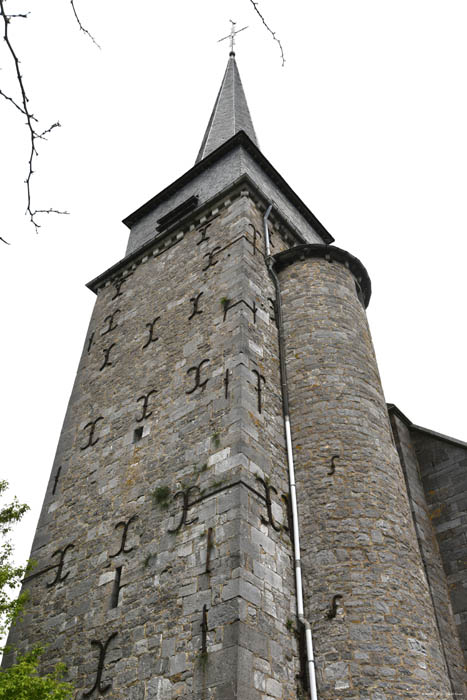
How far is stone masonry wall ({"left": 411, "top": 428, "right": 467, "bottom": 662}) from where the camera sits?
385 inches

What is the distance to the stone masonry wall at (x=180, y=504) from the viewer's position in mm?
6984

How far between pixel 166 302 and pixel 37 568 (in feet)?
18.5

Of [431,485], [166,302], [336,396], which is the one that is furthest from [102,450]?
[431,485]

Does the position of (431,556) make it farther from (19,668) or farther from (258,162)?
(258,162)

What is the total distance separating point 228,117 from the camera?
2028cm

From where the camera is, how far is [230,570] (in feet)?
23.5

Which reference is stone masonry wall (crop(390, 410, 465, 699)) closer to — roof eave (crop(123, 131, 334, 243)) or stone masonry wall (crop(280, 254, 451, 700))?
stone masonry wall (crop(280, 254, 451, 700))

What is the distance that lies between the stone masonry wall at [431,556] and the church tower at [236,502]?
156 millimetres

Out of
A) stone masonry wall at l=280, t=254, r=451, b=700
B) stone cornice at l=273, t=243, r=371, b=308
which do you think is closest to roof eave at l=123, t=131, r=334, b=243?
stone cornice at l=273, t=243, r=371, b=308

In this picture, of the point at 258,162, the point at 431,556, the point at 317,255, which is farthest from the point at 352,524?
the point at 258,162

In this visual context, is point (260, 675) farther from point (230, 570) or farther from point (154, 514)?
point (154, 514)

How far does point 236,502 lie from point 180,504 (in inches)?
43.1

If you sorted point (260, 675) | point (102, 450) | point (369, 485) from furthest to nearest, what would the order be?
point (102, 450) → point (369, 485) → point (260, 675)

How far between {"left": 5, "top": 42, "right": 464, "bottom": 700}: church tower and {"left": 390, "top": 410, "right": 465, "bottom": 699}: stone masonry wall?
156 mm
